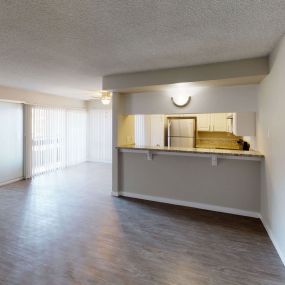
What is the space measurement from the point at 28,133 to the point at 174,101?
4111 millimetres

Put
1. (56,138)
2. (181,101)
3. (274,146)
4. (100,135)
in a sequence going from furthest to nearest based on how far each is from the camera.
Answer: (100,135) → (56,138) → (181,101) → (274,146)

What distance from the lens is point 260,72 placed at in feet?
9.97

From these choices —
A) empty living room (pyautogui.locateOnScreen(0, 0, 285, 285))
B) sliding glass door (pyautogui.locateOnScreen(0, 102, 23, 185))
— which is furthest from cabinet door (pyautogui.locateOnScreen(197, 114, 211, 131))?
sliding glass door (pyautogui.locateOnScreen(0, 102, 23, 185))

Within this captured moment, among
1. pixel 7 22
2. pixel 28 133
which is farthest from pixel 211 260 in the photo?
pixel 28 133

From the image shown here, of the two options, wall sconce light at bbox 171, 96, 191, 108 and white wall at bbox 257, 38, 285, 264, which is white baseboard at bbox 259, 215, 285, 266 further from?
wall sconce light at bbox 171, 96, 191, 108

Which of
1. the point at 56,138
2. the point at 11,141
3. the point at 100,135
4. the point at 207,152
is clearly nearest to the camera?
the point at 207,152

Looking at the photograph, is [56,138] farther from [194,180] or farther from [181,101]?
[194,180]

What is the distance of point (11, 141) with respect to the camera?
563cm

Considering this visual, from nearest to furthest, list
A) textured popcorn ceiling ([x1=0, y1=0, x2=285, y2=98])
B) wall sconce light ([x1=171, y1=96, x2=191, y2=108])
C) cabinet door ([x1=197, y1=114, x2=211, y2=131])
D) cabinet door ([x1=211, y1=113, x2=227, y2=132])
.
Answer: textured popcorn ceiling ([x1=0, y1=0, x2=285, y2=98]) < wall sconce light ([x1=171, y1=96, x2=191, y2=108]) < cabinet door ([x1=211, y1=113, x2=227, y2=132]) < cabinet door ([x1=197, y1=114, x2=211, y2=131])

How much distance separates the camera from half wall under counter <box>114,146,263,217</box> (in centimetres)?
360

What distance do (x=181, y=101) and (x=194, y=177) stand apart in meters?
1.39

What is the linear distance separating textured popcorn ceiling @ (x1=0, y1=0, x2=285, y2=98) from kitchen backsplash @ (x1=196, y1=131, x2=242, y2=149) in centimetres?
353

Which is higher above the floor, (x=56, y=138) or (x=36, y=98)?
(x=36, y=98)

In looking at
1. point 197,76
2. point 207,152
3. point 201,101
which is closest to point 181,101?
point 201,101
